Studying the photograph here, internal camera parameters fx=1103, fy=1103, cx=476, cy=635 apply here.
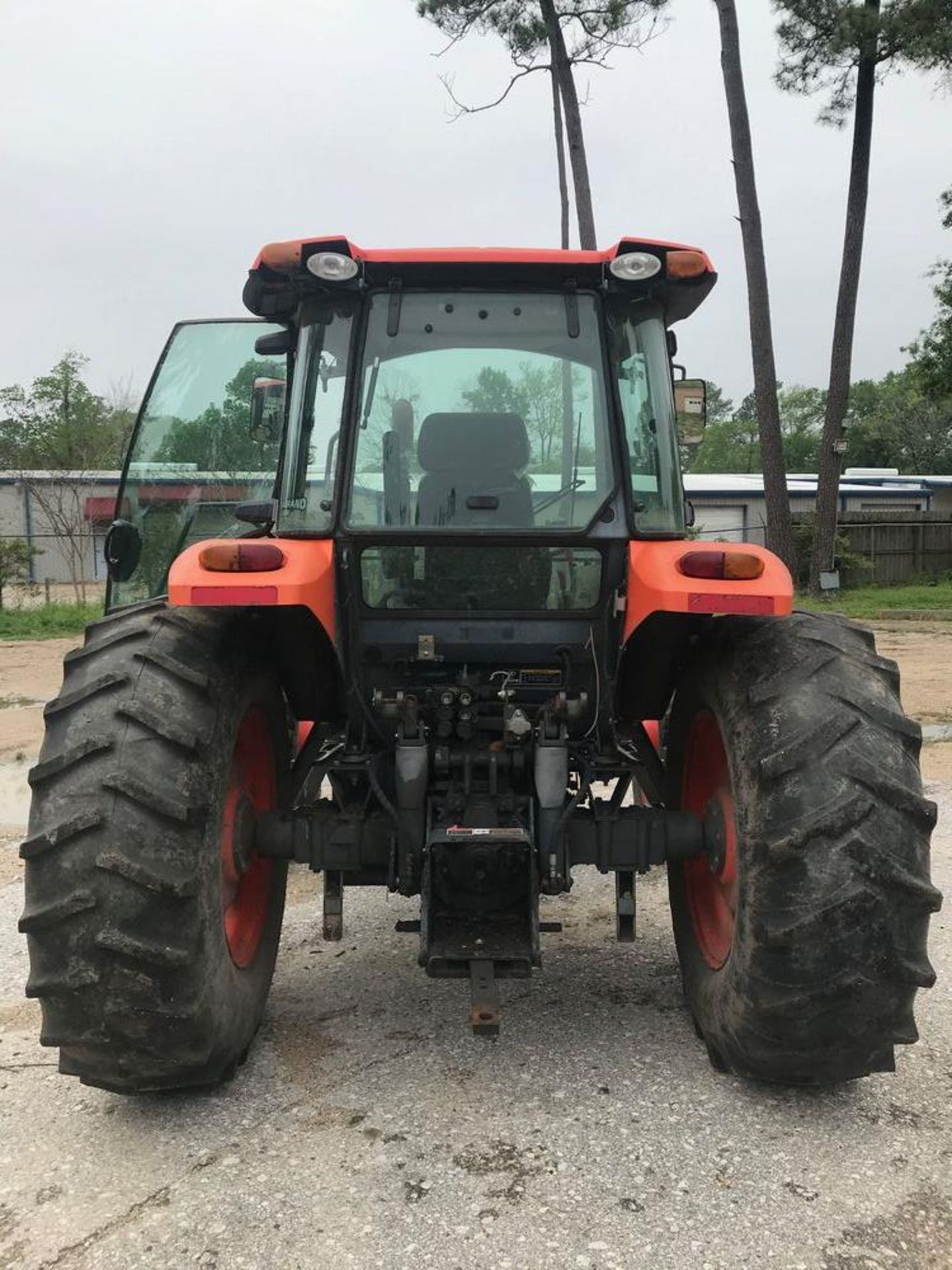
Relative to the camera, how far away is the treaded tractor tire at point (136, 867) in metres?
2.74

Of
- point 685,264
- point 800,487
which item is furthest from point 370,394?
point 800,487

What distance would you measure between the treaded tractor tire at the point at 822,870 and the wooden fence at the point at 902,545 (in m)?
25.6

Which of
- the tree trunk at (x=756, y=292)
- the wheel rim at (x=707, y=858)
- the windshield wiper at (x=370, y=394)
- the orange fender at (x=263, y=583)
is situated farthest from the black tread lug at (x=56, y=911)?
the tree trunk at (x=756, y=292)

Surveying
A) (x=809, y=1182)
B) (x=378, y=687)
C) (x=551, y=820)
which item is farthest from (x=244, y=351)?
(x=809, y=1182)

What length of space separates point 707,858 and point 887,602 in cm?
1972

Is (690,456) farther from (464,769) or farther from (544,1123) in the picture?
(544,1123)

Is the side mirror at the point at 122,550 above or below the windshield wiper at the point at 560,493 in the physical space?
below

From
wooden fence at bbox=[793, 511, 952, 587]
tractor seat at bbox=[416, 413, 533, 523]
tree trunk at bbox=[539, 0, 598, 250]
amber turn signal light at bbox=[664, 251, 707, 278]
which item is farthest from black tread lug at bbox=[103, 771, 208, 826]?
wooden fence at bbox=[793, 511, 952, 587]

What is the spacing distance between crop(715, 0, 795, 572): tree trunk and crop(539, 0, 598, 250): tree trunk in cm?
325

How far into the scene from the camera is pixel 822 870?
111 inches

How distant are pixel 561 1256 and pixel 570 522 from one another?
197 cm

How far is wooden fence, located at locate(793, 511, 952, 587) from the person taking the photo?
2791 centimetres

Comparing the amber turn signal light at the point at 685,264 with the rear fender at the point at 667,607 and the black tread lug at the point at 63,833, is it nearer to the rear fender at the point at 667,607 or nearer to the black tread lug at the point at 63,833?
the rear fender at the point at 667,607

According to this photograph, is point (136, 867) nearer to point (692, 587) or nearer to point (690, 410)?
point (692, 587)
